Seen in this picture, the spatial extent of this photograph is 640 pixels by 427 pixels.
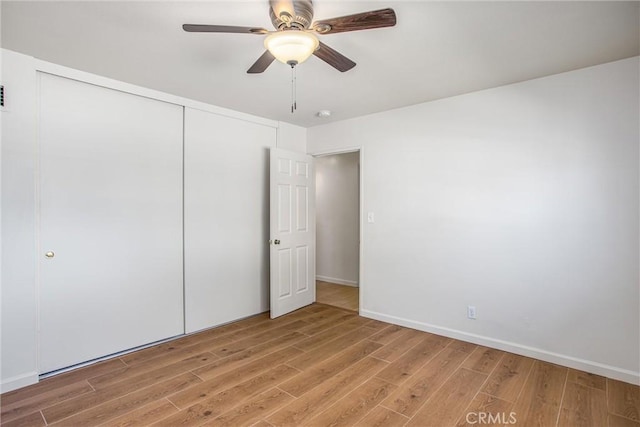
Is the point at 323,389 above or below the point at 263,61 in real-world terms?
below

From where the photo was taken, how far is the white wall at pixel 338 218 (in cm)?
559

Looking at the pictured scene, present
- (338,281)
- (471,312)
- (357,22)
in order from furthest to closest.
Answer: (338,281) < (471,312) < (357,22)

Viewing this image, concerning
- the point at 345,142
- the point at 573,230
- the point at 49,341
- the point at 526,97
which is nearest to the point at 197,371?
the point at 49,341

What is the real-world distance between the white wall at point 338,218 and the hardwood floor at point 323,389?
2.48 m

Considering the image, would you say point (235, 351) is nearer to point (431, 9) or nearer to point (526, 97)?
point (431, 9)

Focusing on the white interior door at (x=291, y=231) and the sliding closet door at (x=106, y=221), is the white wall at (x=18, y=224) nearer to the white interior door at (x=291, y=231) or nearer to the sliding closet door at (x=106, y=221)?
the sliding closet door at (x=106, y=221)

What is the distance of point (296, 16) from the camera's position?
1.69 metres

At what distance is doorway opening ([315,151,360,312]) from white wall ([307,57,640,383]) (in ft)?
5.33

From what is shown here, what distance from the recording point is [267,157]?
4172 millimetres

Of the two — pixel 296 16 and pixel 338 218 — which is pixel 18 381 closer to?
pixel 296 16

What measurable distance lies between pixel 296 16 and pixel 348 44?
2.08 feet

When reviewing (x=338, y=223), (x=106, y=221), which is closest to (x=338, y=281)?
(x=338, y=223)

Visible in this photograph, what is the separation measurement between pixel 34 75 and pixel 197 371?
8.54 feet

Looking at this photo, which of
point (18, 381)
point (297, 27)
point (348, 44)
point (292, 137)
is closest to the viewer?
point (297, 27)
